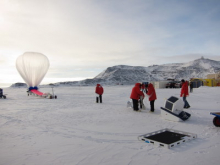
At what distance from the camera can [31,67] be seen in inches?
958

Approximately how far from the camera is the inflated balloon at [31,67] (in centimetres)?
2425

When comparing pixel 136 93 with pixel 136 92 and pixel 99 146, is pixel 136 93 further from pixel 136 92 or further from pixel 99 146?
pixel 99 146

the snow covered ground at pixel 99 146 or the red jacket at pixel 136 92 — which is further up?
the red jacket at pixel 136 92

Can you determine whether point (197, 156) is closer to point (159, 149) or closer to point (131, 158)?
point (159, 149)

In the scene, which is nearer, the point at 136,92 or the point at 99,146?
the point at 99,146

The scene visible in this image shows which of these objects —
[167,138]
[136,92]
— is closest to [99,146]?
[167,138]

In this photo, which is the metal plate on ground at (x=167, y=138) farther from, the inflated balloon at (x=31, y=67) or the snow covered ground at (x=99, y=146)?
the inflated balloon at (x=31, y=67)

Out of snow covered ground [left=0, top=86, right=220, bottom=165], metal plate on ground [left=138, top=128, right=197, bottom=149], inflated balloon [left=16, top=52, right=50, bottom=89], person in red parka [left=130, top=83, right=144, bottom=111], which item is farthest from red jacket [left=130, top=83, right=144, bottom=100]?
inflated balloon [left=16, top=52, right=50, bottom=89]

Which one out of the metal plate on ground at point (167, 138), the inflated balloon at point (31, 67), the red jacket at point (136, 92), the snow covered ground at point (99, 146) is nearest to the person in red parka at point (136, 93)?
the red jacket at point (136, 92)

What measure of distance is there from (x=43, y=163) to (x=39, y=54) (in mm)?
23928

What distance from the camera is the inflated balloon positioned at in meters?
24.2

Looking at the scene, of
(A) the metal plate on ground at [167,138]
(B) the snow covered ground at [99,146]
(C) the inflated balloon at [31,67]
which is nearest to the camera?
(B) the snow covered ground at [99,146]

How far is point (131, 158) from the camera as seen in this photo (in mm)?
3836

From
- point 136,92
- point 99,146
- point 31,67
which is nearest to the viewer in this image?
point 99,146
